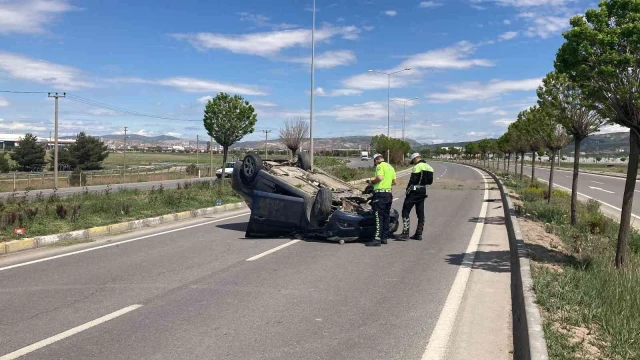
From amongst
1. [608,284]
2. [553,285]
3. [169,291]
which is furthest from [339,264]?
[608,284]

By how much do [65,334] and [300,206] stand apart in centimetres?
567

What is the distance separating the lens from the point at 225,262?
314 inches

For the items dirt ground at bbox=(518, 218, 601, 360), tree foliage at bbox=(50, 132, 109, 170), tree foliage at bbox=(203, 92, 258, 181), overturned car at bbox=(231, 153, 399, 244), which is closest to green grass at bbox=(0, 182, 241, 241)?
overturned car at bbox=(231, 153, 399, 244)

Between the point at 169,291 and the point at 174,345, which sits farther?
the point at 169,291

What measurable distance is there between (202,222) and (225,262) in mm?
5546

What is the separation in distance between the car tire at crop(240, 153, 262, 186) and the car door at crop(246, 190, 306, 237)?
74cm

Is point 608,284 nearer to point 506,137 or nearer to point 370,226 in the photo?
point 370,226

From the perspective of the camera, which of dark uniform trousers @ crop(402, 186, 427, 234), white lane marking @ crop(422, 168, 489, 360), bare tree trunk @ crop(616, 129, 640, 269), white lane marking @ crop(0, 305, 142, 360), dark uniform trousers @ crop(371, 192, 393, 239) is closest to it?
white lane marking @ crop(0, 305, 142, 360)

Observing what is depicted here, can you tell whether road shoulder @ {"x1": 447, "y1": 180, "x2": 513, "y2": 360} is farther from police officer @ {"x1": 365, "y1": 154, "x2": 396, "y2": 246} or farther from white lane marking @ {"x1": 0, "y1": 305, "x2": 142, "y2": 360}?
white lane marking @ {"x1": 0, "y1": 305, "x2": 142, "y2": 360}

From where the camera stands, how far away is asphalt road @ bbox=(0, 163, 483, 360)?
4414mm

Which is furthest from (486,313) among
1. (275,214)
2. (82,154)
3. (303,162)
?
(82,154)

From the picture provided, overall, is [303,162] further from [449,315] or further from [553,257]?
[449,315]

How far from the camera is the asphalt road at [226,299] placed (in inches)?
174

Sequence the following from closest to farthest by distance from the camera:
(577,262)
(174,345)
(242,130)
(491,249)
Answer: (174,345)
(577,262)
(491,249)
(242,130)
